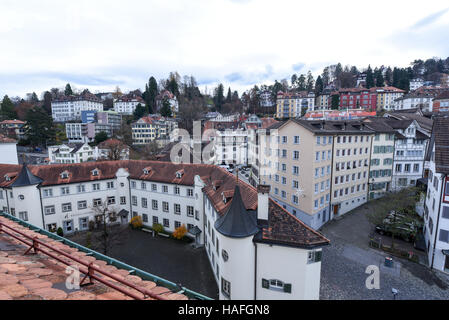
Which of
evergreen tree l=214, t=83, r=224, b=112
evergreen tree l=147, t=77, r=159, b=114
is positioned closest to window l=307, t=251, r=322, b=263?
evergreen tree l=147, t=77, r=159, b=114

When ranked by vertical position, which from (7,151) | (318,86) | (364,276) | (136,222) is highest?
(318,86)

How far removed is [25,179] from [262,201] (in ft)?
93.2

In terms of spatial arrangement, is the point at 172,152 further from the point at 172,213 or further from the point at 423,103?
the point at 423,103

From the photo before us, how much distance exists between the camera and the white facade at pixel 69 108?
115250 mm

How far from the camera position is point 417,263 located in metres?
24.0

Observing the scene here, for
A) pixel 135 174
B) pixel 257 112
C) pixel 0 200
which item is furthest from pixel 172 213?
pixel 257 112

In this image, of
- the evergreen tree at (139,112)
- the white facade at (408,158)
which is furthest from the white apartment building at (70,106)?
the white facade at (408,158)

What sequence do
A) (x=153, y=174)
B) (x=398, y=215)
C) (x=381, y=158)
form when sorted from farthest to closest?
(x=381, y=158)
(x=153, y=174)
(x=398, y=215)

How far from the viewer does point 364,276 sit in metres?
22.3

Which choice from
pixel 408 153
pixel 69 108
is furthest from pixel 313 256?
pixel 69 108

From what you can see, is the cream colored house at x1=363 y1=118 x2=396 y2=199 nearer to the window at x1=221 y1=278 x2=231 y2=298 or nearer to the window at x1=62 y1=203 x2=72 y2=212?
the window at x1=221 y1=278 x2=231 y2=298

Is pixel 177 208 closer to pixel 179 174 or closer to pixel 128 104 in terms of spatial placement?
pixel 179 174

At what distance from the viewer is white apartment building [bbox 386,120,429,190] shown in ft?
131

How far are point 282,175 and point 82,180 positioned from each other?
26823mm
